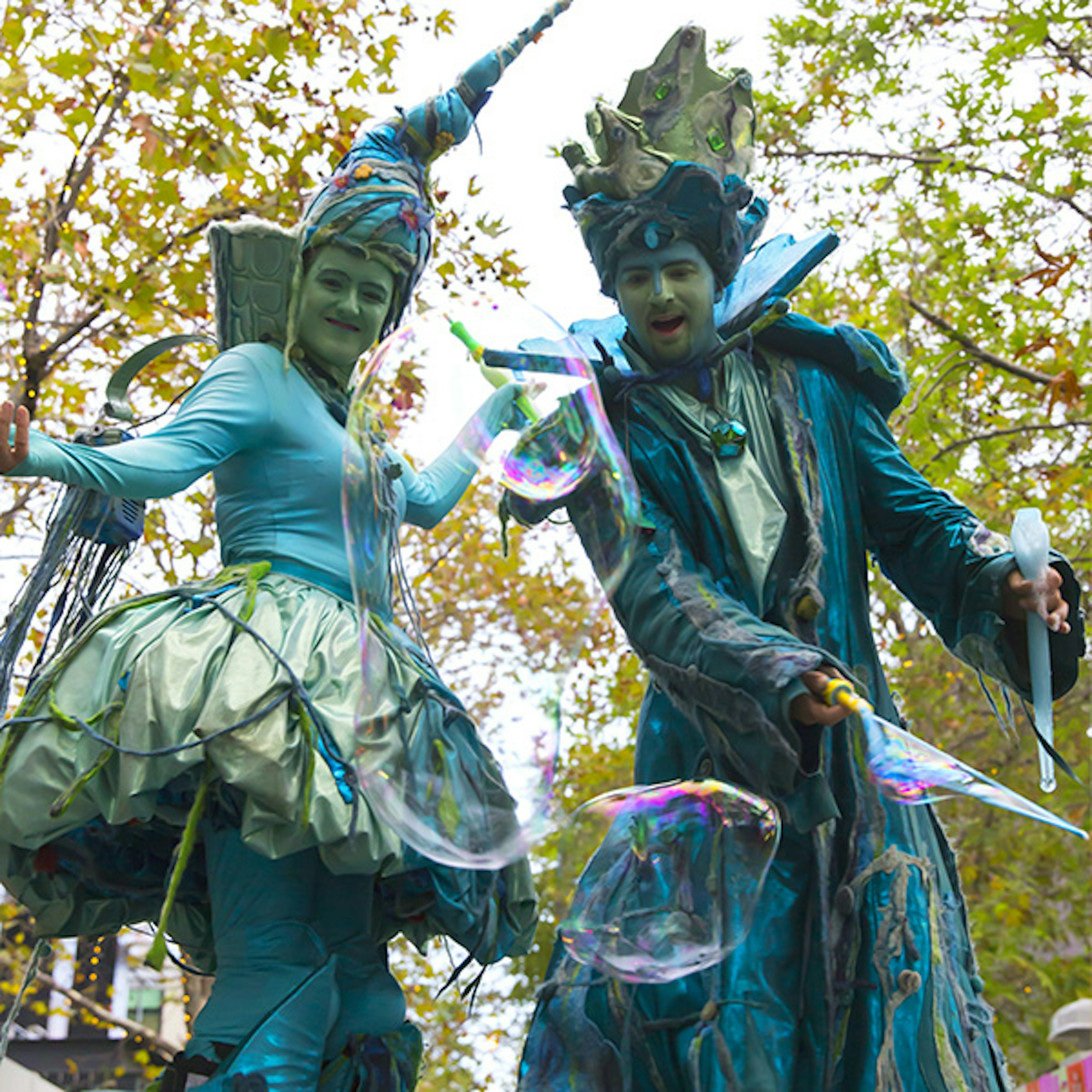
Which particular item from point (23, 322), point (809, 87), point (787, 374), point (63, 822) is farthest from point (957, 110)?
point (63, 822)

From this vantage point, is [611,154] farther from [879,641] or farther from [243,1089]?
[879,641]

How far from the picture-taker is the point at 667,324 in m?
3.29

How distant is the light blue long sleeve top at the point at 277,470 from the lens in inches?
143

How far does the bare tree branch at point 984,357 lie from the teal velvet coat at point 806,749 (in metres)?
5.73

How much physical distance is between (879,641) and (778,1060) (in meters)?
9.70

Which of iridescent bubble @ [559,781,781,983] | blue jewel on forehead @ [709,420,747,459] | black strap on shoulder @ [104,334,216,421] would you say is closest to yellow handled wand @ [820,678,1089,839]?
iridescent bubble @ [559,781,781,983]

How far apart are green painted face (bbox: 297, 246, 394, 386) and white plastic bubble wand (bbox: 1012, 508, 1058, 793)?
168cm

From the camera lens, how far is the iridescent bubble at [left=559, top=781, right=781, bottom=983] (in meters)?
2.76

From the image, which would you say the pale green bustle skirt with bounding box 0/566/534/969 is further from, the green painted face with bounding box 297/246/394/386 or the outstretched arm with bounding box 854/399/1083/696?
the outstretched arm with bounding box 854/399/1083/696

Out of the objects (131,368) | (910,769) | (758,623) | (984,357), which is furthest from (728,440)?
(984,357)

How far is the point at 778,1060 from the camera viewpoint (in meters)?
2.81

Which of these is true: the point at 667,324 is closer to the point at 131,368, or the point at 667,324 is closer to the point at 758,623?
the point at 758,623

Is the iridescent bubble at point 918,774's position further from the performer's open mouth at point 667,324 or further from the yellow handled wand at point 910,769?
the performer's open mouth at point 667,324

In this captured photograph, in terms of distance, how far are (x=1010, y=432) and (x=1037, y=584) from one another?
6.92 meters
